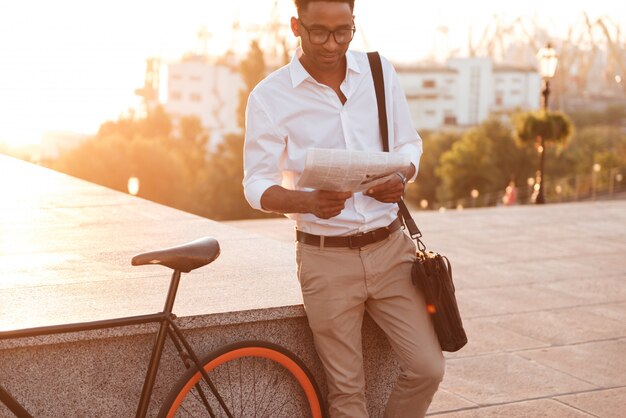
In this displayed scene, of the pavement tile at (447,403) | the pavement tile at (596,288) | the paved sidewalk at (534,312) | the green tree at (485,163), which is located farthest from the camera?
the green tree at (485,163)

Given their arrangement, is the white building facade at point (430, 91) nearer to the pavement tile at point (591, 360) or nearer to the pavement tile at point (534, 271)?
the pavement tile at point (534, 271)

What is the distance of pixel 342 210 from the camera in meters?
3.67

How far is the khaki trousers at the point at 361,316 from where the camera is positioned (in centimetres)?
370

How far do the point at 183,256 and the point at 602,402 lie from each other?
3.14 meters

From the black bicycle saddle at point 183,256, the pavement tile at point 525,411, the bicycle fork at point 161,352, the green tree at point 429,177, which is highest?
the black bicycle saddle at point 183,256

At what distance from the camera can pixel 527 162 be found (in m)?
83.1

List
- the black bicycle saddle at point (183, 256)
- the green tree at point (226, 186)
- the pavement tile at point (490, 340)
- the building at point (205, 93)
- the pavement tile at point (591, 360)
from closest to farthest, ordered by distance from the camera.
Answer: the black bicycle saddle at point (183, 256)
the pavement tile at point (591, 360)
the pavement tile at point (490, 340)
the green tree at point (226, 186)
the building at point (205, 93)

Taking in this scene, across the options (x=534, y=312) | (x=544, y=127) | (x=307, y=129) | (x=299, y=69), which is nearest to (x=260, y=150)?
(x=307, y=129)

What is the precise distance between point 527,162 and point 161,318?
268ft

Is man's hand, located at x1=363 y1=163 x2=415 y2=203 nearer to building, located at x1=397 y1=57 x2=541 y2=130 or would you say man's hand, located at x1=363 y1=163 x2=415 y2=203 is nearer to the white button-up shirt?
the white button-up shirt

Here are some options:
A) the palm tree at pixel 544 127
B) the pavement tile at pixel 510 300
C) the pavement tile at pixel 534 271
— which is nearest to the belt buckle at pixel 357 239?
the pavement tile at pixel 510 300

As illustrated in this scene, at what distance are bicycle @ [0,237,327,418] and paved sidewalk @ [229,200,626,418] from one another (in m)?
1.63

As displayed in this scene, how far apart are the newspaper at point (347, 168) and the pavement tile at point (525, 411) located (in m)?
2.39

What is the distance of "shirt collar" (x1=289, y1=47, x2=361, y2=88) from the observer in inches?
143
